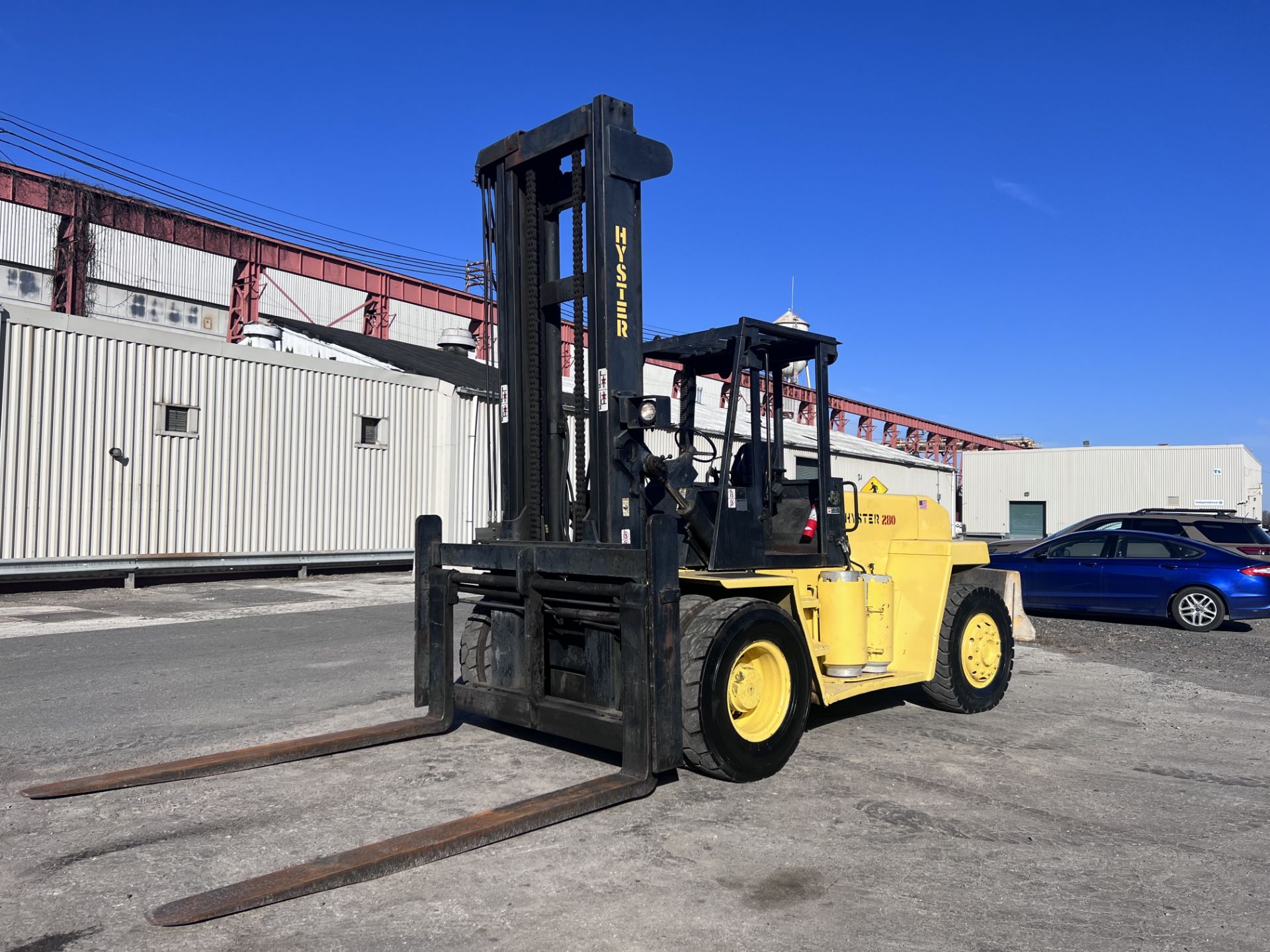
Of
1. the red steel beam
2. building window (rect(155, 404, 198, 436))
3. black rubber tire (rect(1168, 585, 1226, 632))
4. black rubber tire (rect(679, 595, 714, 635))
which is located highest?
the red steel beam

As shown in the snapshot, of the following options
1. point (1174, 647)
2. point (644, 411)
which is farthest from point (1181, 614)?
point (644, 411)

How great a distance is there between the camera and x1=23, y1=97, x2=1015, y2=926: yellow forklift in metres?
5.14

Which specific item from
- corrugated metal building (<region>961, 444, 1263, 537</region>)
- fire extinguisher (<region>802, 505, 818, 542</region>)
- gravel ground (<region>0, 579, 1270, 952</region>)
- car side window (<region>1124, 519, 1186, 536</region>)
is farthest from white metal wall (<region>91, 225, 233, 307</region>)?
corrugated metal building (<region>961, 444, 1263, 537</region>)

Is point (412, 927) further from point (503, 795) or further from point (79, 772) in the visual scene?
point (79, 772)

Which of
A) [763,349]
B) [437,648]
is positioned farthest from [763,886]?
[763,349]

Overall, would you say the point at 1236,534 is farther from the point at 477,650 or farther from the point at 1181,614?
the point at 477,650

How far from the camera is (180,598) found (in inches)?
595

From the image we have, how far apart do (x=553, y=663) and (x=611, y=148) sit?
3080mm

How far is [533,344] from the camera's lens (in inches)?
249

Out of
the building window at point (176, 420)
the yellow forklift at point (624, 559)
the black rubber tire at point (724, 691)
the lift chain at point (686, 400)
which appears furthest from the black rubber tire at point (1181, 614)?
the building window at point (176, 420)

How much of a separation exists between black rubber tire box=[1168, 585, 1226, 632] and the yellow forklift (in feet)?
25.0

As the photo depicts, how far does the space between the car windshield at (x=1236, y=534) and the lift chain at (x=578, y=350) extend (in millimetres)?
12157

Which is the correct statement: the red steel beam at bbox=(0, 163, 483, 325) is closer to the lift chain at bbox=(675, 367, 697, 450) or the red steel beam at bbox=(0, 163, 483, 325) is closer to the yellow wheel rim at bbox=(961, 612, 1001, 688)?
the lift chain at bbox=(675, 367, 697, 450)

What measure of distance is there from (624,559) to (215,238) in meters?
32.4
